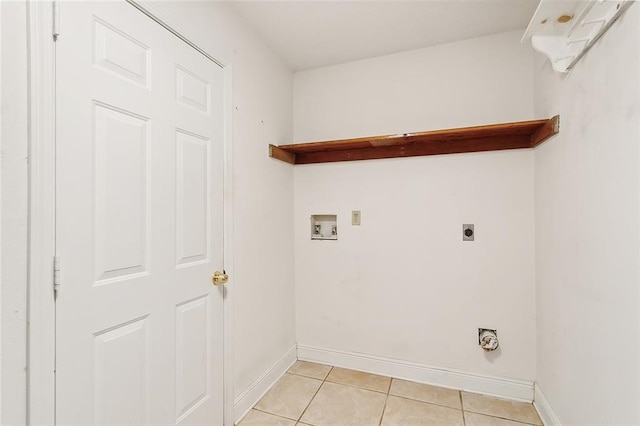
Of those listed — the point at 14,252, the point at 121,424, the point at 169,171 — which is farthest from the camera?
the point at 169,171

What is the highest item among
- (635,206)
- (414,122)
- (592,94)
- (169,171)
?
(414,122)

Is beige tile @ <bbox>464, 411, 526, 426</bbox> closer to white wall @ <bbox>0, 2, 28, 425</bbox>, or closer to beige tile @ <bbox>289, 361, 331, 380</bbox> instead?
beige tile @ <bbox>289, 361, 331, 380</bbox>

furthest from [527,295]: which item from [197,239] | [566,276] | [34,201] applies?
[34,201]

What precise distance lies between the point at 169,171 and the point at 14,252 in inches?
24.5

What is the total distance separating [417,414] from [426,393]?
0.86 feet

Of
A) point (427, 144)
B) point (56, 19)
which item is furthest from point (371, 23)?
point (56, 19)

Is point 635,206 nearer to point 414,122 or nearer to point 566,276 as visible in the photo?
point 566,276

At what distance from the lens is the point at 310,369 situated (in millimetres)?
2391

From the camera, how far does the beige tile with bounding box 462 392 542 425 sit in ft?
5.92

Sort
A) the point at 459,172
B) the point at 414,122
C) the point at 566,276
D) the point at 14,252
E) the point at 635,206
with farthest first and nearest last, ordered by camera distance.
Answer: the point at 414,122 < the point at 459,172 < the point at 566,276 < the point at 635,206 < the point at 14,252

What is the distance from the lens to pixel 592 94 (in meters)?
1.25

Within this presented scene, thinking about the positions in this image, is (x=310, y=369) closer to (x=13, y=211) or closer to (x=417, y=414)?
(x=417, y=414)

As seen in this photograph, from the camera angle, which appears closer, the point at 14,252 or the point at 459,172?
the point at 14,252

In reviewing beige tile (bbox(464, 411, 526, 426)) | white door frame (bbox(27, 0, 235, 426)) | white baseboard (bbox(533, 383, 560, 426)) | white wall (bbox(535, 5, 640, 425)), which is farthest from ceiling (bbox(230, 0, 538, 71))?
beige tile (bbox(464, 411, 526, 426))
